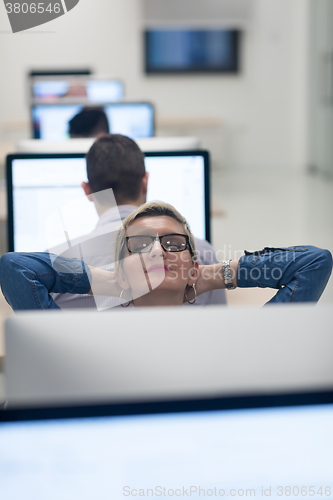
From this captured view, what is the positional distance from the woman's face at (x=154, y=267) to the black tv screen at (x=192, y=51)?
21.2 feet

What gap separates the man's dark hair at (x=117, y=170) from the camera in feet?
5.89

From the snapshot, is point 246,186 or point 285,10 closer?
point 246,186

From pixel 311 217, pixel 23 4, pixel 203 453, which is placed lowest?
pixel 311 217

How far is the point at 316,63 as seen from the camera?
6.91 metres

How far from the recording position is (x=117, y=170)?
71.4 inches

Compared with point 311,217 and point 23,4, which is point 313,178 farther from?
point 23,4

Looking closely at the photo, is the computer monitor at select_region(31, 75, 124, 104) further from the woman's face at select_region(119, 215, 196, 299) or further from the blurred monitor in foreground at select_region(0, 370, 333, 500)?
the blurred monitor in foreground at select_region(0, 370, 333, 500)

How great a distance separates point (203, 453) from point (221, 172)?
→ 23.3 ft

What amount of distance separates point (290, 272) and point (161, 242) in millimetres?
285

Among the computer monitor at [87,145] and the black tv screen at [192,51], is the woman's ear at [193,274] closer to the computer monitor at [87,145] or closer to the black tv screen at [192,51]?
the computer monitor at [87,145]

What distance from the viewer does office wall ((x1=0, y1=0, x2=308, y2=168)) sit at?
23.2ft

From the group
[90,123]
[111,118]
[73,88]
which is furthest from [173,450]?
[73,88]

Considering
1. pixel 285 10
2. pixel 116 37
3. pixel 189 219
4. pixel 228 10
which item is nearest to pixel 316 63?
pixel 285 10

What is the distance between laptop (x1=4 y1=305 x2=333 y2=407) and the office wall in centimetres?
667
